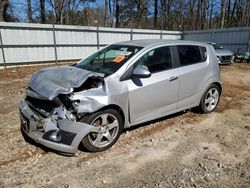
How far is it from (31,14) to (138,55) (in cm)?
1733

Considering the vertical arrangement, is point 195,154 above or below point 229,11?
below

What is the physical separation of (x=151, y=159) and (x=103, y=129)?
32.4 inches

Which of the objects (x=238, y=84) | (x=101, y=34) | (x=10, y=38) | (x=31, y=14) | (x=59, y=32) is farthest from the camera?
(x=31, y=14)

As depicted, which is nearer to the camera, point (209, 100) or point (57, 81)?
point (57, 81)

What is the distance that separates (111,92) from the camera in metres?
3.20

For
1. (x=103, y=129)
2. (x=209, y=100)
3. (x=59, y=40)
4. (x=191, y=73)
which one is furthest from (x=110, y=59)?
(x=59, y=40)

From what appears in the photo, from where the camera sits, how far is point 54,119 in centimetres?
293

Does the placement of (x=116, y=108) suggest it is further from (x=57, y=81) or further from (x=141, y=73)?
(x=57, y=81)

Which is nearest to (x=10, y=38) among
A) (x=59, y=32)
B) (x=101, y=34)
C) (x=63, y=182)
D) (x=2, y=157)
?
(x=59, y=32)

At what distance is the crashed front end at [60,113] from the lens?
2.88 meters

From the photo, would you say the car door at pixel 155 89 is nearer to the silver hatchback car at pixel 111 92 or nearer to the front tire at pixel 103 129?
the silver hatchback car at pixel 111 92

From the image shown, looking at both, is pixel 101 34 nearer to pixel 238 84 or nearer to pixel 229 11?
pixel 238 84

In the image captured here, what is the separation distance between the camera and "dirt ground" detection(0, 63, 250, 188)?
2676 millimetres

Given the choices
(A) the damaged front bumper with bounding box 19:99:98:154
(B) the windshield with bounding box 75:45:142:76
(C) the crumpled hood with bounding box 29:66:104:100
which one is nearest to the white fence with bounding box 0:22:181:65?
(B) the windshield with bounding box 75:45:142:76
